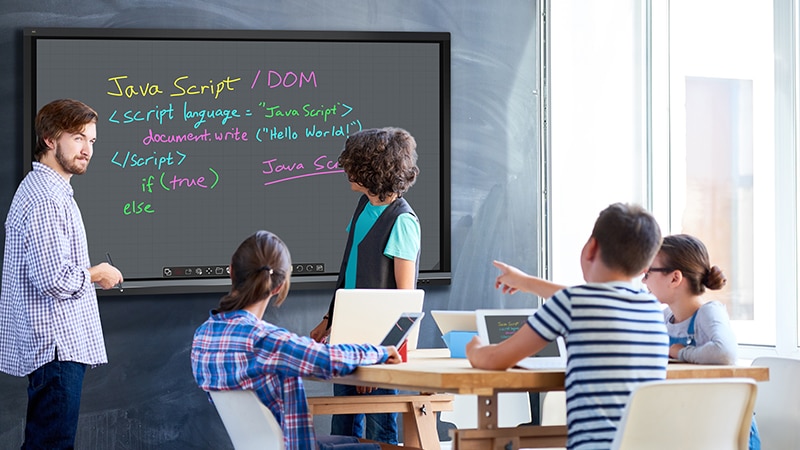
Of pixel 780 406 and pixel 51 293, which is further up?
pixel 51 293

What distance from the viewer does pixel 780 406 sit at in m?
2.96

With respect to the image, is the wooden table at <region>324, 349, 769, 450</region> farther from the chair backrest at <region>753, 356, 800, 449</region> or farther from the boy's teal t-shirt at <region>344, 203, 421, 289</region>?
the boy's teal t-shirt at <region>344, 203, 421, 289</region>

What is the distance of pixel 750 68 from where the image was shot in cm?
410

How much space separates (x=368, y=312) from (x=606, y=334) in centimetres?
81

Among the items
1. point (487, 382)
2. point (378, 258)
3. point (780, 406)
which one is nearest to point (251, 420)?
point (487, 382)

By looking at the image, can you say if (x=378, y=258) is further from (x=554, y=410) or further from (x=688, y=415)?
(x=688, y=415)

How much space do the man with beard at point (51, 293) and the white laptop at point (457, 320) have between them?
106 centimetres

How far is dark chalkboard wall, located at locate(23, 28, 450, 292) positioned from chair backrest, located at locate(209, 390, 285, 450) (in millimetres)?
1921

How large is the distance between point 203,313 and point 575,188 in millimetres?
1854

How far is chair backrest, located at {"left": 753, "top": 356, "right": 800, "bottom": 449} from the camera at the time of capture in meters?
2.92

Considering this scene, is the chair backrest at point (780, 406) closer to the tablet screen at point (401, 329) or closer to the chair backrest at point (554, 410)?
the chair backrest at point (554, 410)

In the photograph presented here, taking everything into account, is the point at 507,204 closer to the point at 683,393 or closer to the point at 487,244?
the point at 487,244

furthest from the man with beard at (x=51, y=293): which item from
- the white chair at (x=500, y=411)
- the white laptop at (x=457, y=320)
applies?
the white chair at (x=500, y=411)

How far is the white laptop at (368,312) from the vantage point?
280cm
